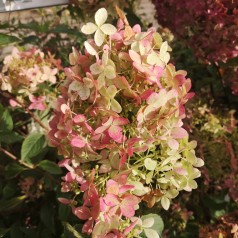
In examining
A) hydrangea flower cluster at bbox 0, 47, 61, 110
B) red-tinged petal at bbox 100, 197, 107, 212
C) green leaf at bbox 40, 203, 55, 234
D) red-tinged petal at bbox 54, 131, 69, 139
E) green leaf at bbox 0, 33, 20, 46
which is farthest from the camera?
green leaf at bbox 40, 203, 55, 234

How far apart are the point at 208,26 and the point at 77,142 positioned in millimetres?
809

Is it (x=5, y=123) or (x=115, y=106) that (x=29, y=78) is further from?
(x=115, y=106)

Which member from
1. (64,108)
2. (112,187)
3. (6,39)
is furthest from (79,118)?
(6,39)

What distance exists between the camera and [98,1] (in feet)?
5.73

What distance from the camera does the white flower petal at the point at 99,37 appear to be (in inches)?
36.6

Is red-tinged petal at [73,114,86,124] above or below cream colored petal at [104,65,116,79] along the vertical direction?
below

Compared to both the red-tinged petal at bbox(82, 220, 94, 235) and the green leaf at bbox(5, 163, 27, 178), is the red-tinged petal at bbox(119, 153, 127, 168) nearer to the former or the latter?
the red-tinged petal at bbox(82, 220, 94, 235)

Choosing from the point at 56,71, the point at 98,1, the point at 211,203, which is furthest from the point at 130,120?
the point at 98,1

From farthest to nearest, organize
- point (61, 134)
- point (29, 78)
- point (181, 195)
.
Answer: point (181, 195), point (29, 78), point (61, 134)

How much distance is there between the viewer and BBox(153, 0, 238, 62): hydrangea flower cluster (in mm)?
1486

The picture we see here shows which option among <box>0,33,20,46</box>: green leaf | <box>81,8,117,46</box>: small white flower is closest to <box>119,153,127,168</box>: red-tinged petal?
<box>81,8,117,46</box>: small white flower

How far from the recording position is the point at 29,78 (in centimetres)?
140

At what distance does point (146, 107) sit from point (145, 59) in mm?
89

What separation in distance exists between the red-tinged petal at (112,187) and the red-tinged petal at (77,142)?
0.09 meters
